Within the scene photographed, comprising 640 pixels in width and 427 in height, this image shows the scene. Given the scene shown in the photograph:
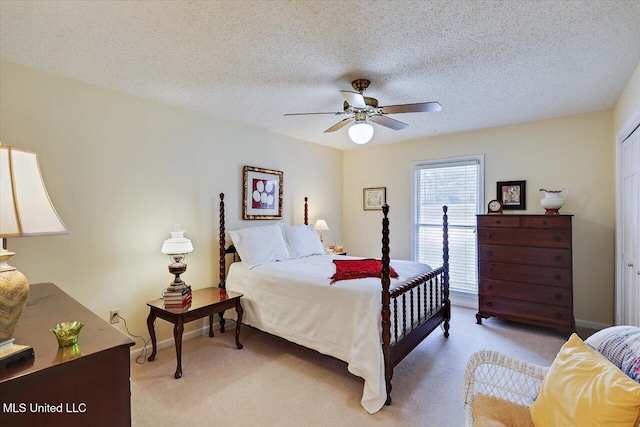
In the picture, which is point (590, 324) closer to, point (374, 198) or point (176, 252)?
point (374, 198)

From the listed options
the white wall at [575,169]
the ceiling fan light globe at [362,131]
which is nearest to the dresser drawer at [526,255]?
the white wall at [575,169]

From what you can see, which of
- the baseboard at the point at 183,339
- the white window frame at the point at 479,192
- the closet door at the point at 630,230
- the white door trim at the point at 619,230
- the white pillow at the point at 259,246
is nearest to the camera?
the closet door at the point at 630,230

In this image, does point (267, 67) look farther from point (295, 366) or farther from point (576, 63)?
point (295, 366)

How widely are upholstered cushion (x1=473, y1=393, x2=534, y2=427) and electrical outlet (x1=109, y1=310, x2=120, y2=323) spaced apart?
287 centimetres

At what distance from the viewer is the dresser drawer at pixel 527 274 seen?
127 inches

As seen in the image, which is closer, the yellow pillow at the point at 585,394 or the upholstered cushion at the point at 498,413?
the yellow pillow at the point at 585,394

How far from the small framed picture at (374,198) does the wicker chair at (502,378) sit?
3582 mm

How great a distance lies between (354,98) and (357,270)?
4.82 feet

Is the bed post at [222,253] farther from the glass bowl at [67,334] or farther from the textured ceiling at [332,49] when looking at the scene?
the glass bowl at [67,334]

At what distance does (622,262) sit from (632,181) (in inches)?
35.0

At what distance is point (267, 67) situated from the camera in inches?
93.0

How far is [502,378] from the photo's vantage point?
150 cm

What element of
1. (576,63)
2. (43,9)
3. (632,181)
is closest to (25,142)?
(43,9)

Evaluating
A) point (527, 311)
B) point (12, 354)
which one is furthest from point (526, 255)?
point (12, 354)
